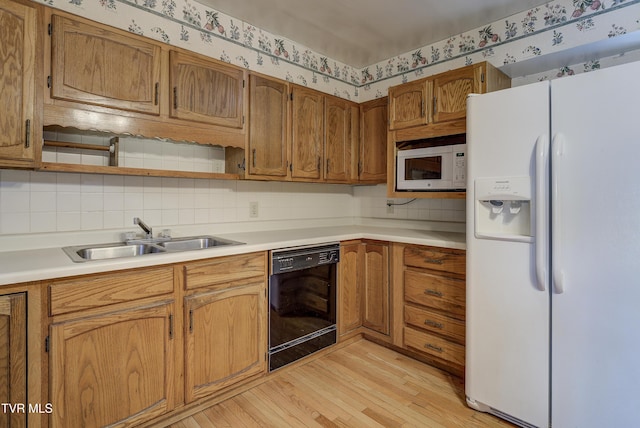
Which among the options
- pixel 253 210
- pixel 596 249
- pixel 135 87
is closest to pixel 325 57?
pixel 253 210

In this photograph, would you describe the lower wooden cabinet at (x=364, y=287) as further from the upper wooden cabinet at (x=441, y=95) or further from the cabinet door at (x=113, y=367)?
the cabinet door at (x=113, y=367)

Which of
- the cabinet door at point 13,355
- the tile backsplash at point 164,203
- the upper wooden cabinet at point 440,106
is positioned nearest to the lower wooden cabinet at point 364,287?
the upper wooden cabinet at point 440,106

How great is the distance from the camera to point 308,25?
2.48 m

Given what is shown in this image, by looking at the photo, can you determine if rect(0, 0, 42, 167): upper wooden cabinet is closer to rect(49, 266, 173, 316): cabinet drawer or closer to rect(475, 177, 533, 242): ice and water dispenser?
rect(49, 266, 173, 316): cabinet drawer

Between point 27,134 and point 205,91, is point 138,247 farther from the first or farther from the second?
point 205,91

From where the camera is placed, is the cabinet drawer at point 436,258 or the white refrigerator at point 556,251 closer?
the white refrigerator at point 556,251

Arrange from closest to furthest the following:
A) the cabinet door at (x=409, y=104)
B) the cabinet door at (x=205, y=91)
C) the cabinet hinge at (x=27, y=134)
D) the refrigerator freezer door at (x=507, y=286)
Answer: the cabinet hinge at (x=27, y=134), the refrigerator freezer door at (x=507, y=286), the cabinet door at (x=205, y=91), the cabinet door at (x=409, y=104)

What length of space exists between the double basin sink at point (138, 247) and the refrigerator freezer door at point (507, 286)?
1.39 m

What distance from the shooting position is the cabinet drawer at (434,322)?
2.04m

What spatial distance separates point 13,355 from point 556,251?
2260 millimetres

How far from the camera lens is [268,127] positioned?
90.7 inches

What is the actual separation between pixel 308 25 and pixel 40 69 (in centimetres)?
175

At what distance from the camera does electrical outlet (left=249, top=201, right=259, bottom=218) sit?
258cm

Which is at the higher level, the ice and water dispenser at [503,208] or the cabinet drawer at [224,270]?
the ice and water dispenser at [503,208]
